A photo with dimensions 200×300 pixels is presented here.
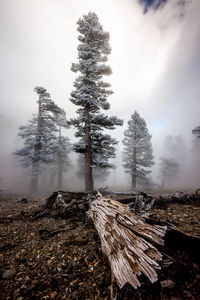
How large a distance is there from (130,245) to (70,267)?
53.1 inches

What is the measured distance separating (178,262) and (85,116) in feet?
29.5

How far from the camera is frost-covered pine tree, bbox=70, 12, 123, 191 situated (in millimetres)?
8852

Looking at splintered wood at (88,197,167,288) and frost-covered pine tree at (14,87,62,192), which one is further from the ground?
frost-covered pine tree at (14,87,62,192)

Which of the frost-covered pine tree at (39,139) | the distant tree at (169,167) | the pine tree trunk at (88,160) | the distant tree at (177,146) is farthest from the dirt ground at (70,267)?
the distant tree at (177,146)

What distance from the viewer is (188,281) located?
1.62 meters

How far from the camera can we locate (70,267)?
7.73ft

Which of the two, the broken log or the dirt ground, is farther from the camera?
the broken log

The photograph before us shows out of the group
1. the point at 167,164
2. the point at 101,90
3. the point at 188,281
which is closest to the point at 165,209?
the point at 188,281

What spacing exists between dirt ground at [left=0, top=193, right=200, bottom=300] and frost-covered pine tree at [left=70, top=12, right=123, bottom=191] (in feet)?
18.1

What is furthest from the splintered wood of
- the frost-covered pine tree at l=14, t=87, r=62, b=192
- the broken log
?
the frost-covered pine tree at l=14, t=87, r=62, b=192

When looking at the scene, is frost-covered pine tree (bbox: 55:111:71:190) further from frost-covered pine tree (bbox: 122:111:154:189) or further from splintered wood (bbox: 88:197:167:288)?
splintered wood (bbox: 88:197:167:288)

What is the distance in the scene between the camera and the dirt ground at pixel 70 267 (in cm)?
164

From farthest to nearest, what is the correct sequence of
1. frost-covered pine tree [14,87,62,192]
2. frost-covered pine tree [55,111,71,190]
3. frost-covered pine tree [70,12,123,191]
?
1. frost-covered pine tree [55,111,71,190]
2. frost-covered pine tree [14,87,62,192]
3. frost-covered pine tree [70,12,123,191]

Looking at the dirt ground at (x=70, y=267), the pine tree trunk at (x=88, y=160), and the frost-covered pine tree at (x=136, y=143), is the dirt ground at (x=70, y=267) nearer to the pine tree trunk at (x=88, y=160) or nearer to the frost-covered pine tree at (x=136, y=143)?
the pine tree trunk at (x=88, y=160)
